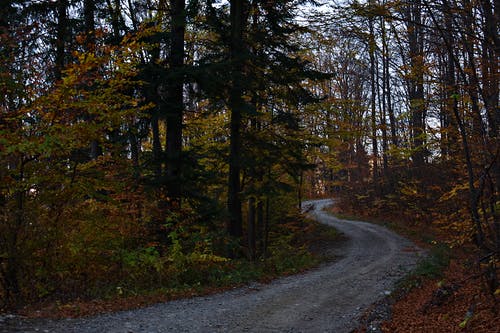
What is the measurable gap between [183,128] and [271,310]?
25.3 feet

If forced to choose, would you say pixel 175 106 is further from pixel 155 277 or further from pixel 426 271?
pixel 426 271

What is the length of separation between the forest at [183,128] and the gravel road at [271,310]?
1214 millimetres

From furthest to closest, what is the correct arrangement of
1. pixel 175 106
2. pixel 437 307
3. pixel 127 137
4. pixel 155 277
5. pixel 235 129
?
pixel 235 129
pixel 127 137
pixel 175 106
pixel 155 277
pixel 437 307

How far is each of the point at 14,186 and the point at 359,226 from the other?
20935 millimetres

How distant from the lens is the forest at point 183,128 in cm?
762

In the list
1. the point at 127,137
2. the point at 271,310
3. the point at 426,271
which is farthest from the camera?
the point at 127,137

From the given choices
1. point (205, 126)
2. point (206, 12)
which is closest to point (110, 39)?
point (206, 12)

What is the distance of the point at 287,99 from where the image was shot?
15344mm

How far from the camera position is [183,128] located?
46.0 ft

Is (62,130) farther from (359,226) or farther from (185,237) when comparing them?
(359,226)

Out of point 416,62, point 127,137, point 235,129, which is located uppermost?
point 416,62

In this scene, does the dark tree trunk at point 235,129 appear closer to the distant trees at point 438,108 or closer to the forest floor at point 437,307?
the distant trees at point 438,108

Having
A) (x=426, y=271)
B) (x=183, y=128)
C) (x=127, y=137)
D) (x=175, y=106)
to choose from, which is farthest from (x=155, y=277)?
(x=426, y=271)

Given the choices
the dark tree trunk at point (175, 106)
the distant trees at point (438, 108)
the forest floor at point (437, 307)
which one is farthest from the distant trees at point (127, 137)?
the forest floor at point (437, 307)
